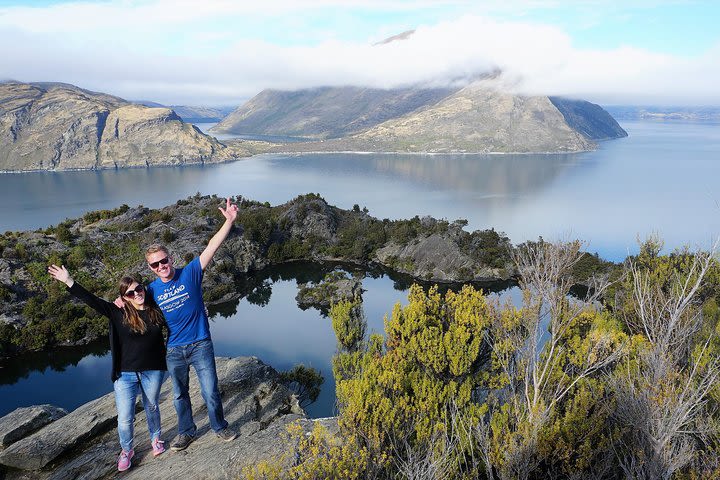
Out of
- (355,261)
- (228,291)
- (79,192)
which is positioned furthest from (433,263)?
(79,192)

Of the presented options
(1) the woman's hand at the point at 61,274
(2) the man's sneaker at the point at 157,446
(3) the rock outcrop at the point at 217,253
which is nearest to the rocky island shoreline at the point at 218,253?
(3) the rock outcrop at the point at 217,253

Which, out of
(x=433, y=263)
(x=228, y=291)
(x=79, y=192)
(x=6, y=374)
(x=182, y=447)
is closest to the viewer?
(x=182, y=447)

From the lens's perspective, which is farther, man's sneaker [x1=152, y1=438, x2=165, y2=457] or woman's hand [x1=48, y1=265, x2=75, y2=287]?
man's sneaker [x1=152, y1=438, x2=165, y2=457]

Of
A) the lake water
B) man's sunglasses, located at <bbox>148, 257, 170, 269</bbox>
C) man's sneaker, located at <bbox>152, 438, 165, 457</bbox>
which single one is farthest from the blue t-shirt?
the lake water

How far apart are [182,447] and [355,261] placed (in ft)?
156

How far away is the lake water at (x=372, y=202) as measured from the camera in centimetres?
2983

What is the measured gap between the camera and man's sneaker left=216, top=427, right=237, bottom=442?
826 centimetres

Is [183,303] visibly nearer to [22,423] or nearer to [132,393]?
[132,393]

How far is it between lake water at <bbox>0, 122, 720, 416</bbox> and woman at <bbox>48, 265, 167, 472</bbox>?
32.1 ft

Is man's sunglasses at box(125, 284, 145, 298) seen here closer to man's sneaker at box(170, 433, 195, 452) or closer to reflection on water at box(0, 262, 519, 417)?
man's sneaker at box(170, 433, 195, 452)

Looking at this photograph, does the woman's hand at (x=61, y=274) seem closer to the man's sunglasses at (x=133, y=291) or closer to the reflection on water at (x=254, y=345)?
the man's sunglasses at (x=133, y=291)

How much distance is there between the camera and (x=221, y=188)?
411 feet

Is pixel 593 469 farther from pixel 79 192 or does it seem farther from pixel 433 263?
pixel 79 192

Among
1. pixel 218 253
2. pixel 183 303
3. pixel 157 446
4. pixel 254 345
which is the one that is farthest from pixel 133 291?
pixel 218 253
